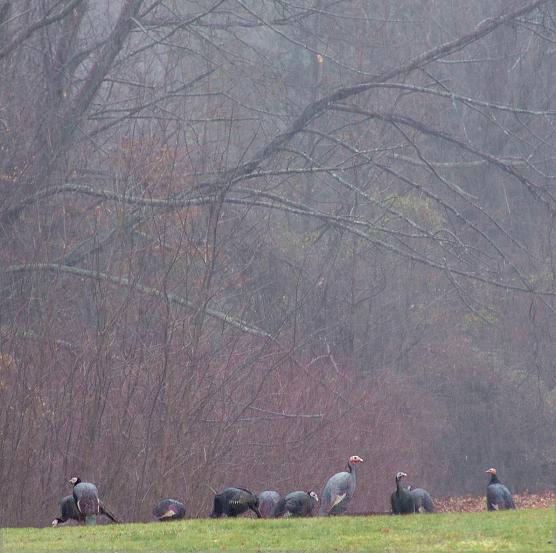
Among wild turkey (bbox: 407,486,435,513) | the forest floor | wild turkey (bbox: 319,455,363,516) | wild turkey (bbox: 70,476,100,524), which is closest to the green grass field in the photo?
wild turkey (bbox: 70,476,100,524)

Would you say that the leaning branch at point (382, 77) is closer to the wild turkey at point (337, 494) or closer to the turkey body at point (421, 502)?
the wild turkey at point (337, 494)

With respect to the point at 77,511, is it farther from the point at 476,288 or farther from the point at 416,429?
the point at 476,288

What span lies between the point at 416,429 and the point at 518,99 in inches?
413

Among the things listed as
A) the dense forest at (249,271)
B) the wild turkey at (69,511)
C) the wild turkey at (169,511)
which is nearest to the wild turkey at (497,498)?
the wild turkey at (169,511)

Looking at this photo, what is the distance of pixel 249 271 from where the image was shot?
883 inches

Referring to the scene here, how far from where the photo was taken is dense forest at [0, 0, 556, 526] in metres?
15.6

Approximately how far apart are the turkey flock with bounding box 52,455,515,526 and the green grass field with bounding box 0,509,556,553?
0.58m

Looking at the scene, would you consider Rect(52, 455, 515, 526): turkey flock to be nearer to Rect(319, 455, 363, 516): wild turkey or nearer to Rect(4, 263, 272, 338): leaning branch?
Rect(319, 455, 363, 516): wild turkey

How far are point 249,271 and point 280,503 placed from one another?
9911 millimetres

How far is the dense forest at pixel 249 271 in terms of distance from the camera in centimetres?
1560

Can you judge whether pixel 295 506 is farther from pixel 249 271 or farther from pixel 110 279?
pixel 249 271

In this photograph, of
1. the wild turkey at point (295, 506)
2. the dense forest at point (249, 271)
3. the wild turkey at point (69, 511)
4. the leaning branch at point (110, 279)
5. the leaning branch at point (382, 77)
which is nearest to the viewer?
the wild turkey at point (69, 511)

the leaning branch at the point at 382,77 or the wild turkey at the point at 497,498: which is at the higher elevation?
the leaning branch at the point at 382,77

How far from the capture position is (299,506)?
12789mm
